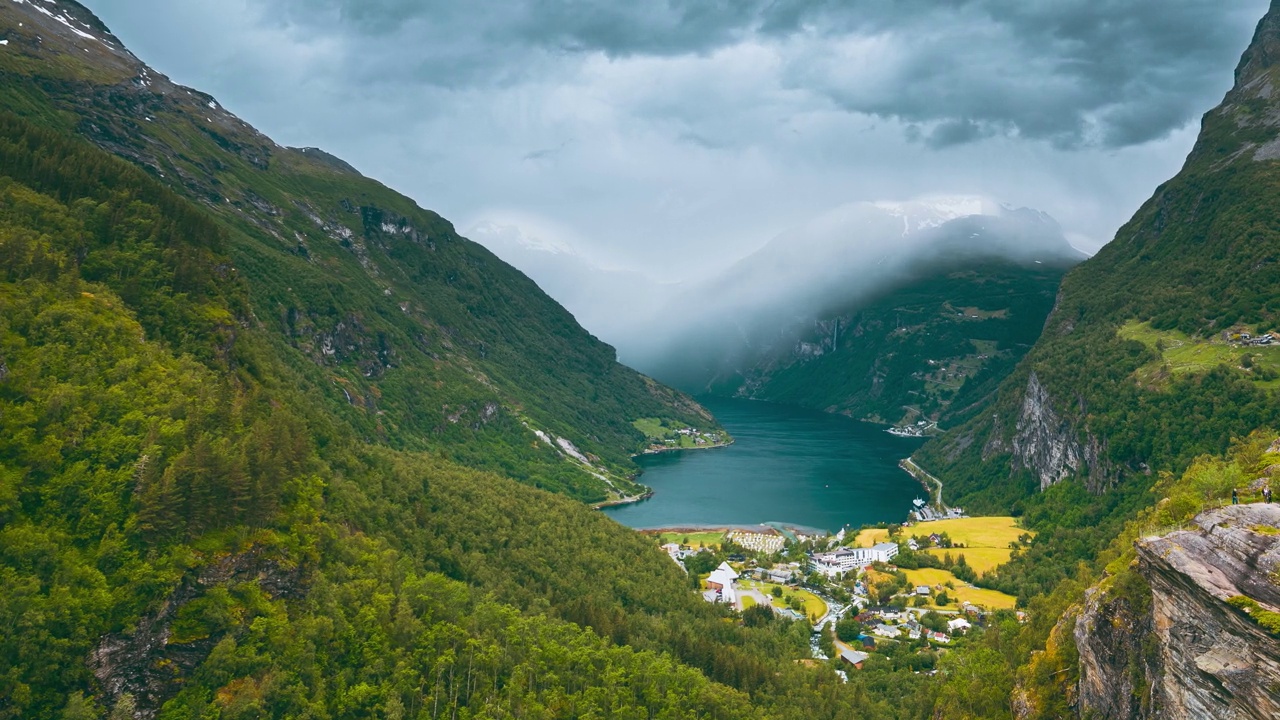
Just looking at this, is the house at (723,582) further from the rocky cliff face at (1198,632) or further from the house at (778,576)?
the rocky cliff face at (1198,632)

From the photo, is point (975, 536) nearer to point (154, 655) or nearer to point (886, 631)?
point (886, 631)

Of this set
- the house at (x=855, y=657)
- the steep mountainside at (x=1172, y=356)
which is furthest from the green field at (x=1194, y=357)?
the house at (x=855, y=657)

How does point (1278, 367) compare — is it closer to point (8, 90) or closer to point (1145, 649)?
point (1145, 649)

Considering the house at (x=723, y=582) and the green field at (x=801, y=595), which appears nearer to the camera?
the green field at (x=801, y=595)

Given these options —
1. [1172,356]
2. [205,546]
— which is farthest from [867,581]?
[205,546]

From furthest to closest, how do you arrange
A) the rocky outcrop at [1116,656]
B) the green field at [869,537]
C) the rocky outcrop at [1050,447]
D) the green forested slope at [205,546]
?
the rocky outcrop at [1050,447]
the green field at [869,537]
the green forested slope at [205,546]
the rocky outcrop at [1116,656]

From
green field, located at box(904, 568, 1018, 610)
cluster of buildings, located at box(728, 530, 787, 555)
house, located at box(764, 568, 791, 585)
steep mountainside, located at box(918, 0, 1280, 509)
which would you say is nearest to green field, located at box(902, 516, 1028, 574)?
green field, located at box(904, 568, 1018, 610)

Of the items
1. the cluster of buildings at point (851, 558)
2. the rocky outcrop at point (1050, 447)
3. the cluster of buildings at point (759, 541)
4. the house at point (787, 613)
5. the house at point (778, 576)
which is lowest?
the house at point (787, 613)

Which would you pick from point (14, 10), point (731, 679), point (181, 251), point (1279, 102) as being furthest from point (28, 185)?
point (1279, 102)
